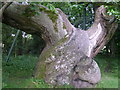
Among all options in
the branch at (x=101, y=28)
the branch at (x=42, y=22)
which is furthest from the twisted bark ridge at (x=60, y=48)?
the branch at (x=101, y=28)

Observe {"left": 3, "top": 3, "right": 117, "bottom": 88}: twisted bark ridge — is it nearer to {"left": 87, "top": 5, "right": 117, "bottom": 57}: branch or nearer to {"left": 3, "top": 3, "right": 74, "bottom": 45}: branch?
{"left": 3, "top": 3, "right": 74, "bottom": 45}: branch

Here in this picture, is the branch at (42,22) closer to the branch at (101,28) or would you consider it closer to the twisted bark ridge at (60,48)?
the twisted bark ridge at (60,48)

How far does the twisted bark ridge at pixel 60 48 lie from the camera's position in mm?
4668

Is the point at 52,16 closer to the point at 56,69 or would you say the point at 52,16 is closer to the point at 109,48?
the point at 56,69

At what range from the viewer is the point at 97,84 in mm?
4809

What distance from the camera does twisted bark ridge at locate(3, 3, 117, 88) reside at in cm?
467

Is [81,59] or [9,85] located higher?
Result: [81,59]

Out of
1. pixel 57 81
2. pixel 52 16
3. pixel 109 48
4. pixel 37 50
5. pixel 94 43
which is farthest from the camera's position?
pixel 37 50

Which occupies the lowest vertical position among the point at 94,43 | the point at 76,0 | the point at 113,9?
the point at 94,43

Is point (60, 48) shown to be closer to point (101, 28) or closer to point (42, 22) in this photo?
point (42, 22)

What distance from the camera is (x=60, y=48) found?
494 centimetres

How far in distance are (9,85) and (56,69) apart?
1147 mm

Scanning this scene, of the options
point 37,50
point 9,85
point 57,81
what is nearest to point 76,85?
point 57,81

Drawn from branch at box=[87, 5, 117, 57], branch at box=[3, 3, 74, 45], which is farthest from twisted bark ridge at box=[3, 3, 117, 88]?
branch at box=[87, 5, 117, 57]
